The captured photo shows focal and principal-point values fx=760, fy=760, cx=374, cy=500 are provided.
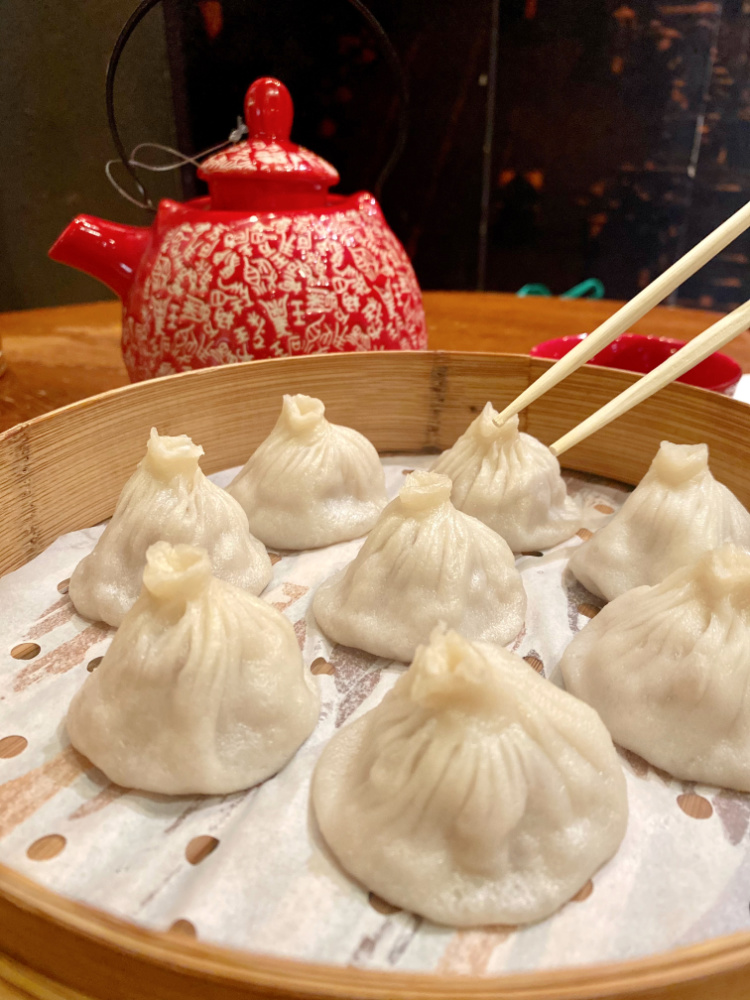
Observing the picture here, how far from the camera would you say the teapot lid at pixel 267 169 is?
2162 mm

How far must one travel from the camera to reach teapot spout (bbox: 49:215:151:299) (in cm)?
230

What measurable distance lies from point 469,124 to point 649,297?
3123mm

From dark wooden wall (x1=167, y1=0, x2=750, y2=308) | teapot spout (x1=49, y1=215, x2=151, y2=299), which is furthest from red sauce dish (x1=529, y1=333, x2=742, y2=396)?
dark wooden wall (x1=167, y1=0, x2=750, y2=308)

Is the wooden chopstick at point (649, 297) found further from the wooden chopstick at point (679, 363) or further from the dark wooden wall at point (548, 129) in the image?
the dark wooden wall at point (548, 129)

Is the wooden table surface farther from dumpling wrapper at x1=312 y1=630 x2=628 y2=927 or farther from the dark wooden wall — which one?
dumpling wrapper at x1=312 y1=630 x2=628 y2=927

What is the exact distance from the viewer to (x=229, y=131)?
296 centimetres

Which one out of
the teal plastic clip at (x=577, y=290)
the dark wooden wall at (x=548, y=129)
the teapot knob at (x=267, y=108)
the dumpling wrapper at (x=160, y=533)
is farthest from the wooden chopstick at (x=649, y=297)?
the teal plastic clip at (x=577, y=290)

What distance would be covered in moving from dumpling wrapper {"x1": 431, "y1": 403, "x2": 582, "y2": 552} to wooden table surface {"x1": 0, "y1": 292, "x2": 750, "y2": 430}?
38.4 inches

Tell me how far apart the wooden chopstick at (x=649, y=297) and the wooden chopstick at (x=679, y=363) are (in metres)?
0.13

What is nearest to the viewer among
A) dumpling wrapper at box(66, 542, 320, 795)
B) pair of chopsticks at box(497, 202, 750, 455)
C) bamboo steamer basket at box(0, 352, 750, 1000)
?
bamboo steamer basket at box(0, 352, 750, 1000)

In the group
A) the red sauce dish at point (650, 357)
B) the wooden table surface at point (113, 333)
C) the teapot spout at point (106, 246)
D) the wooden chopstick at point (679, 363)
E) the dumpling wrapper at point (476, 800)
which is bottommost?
the dumpling wrapper at point (476, 800)

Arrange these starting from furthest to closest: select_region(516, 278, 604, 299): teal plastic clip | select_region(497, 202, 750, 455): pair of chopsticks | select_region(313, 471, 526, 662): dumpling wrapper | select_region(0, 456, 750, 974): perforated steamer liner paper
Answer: select_region(516, 278, 604, 299): teal plastic clip < select_region(497, 202, 750, 455): pair of chopsticks < select_region(313, 471, 526, 662): dumpling wrapper < select_region(0, 456, 750, 974): perforated steamer liner paper

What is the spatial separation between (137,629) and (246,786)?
1.06 feet

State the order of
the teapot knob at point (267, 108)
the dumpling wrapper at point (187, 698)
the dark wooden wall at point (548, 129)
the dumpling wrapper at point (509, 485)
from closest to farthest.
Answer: the dumpling wrapper at point (187, 698) < the dumpling wrapper at point (509, 485) < the teapot knob at point (267, 108) < the dark wooden wall at point (548, 129)
